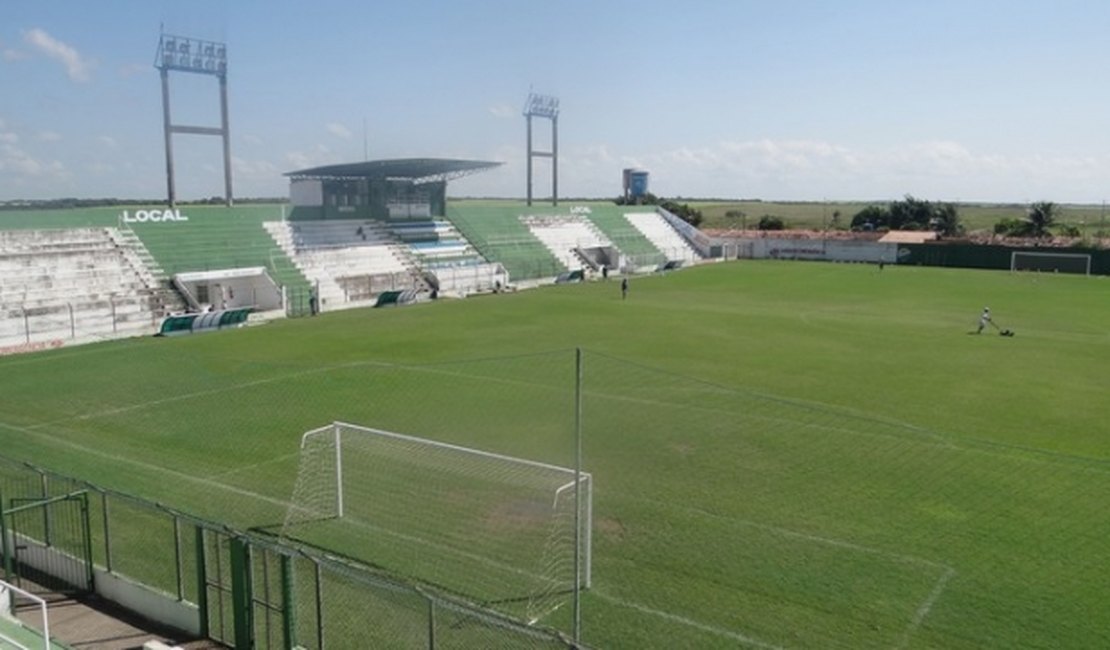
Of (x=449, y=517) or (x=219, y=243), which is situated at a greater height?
(x=219, y=243)

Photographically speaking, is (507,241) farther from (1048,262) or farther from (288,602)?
(288,602)

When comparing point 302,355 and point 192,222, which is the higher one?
point 192,222

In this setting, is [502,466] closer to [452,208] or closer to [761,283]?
[761,283]

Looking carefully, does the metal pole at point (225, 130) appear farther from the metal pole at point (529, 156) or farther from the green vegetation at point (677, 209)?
the green vegetation at point (677, 209)

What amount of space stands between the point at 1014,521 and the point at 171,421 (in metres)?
17.6

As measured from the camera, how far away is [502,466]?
16.7m

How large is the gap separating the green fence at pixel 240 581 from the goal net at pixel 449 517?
643mm

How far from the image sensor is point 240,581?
392 inches

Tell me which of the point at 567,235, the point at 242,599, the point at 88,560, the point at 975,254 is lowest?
the point at 88,560

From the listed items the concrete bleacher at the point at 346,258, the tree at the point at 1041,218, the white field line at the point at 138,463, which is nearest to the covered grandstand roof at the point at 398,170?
the concrete bleacher at the point at 346,258

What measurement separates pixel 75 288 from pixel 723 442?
30.3 meters

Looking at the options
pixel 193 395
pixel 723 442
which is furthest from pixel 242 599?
pixel 193 395

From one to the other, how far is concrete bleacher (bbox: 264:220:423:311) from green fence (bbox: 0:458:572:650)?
3119 cm

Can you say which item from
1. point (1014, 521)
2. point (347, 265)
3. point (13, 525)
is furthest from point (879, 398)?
point (347, 265)
